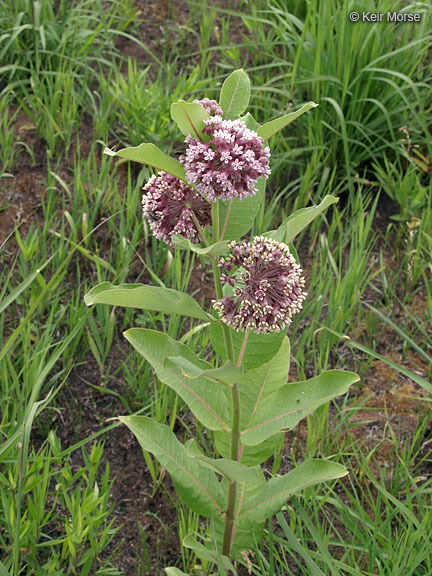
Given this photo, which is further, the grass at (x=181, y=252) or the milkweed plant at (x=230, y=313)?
the grass at (x=181, y=252)

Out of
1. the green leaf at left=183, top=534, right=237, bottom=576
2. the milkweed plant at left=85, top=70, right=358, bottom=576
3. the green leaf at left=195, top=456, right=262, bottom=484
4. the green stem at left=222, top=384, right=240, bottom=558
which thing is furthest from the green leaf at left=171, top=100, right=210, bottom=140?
the green leaf at left=183, top=534, right=237, bottom=576

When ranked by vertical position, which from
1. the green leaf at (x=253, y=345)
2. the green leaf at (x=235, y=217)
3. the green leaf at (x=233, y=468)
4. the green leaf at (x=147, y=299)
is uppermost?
the green leaf at (x=235, y=217)

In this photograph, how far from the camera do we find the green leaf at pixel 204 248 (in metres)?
1.22

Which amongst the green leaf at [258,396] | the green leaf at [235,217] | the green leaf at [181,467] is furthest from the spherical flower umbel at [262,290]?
the green leaf at [181,467]

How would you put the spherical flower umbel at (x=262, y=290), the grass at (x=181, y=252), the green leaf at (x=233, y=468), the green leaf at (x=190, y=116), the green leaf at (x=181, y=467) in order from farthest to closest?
the grass at (x=181, y=252) < the green leaf at (x=181, y=467) < the green leaf at (x=233, y=468) < the spherical flower umbel at (x=262, y=290) < the green leaf at (x=190, y=116)

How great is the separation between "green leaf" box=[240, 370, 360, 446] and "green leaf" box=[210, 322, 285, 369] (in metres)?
0.09

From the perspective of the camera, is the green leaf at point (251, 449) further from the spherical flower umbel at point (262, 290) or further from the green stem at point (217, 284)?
the spherical flower umbel at point (262, 290)

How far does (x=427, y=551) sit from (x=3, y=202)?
2013 millimetres

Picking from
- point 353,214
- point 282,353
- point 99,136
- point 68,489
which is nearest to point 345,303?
point 353,214

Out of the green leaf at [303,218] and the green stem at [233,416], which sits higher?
the green leaf at [303,218]

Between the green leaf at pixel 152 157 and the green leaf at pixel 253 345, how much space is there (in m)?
0.39

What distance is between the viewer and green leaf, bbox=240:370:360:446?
4.94 feet

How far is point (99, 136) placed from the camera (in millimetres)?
3000

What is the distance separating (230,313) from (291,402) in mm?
344
